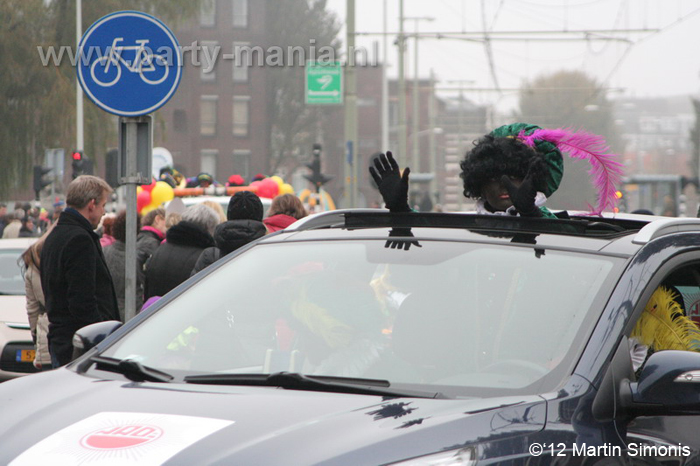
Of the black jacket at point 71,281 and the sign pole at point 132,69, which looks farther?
the sign pole at point 132,69

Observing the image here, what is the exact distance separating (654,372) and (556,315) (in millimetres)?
372

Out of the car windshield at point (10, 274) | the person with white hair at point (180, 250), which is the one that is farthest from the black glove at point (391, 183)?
the car windshield at point (10, 274)

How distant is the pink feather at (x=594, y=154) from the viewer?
15.6 feet

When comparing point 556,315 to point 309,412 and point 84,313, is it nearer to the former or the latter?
point 309,412

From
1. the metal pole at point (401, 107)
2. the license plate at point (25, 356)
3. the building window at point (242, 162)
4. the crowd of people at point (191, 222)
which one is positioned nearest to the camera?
the crowd of people at point (191, 222)

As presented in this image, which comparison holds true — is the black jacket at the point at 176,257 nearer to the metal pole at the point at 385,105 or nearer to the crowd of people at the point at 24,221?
the crowd of people at the point at 24,221

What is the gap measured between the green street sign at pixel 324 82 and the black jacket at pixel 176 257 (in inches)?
645

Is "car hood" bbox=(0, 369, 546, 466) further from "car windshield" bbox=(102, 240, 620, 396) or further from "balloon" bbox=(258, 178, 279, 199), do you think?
"balloon" bbox=(258, 178, 279, 199)

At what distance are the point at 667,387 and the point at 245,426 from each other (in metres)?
1.06

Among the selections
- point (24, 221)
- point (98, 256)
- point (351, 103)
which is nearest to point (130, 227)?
point (98, 256)

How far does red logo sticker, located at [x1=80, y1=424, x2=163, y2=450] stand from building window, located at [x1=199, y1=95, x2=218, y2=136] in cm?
7043

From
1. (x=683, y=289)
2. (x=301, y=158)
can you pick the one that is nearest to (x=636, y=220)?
(x=683, y=289)

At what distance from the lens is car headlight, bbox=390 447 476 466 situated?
2.40 m

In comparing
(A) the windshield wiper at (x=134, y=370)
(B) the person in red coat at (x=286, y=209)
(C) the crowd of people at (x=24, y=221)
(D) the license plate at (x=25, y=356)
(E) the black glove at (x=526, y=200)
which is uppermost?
(E) the black glove at (x=526, y=200)
